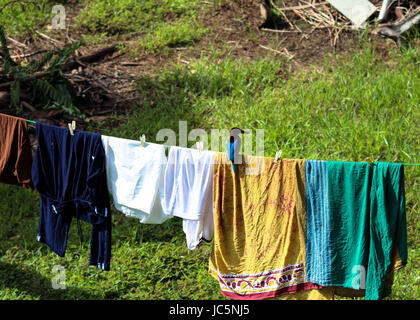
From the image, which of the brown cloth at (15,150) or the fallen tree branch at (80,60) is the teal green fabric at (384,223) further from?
the fallen tree branch at (80,60)

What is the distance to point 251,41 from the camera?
7.30 meters

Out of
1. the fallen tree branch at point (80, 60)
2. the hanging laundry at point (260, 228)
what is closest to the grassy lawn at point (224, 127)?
the fallen tree branch at point (80, 60)

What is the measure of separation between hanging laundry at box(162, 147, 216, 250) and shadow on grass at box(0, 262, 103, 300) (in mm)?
1662

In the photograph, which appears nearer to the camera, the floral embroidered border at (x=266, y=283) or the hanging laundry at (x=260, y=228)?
the hanging laundry at (x=260, y=228)

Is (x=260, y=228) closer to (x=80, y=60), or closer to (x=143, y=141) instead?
(x=143, y=141)

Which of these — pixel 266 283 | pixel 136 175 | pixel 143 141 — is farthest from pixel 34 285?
pixel 266 283

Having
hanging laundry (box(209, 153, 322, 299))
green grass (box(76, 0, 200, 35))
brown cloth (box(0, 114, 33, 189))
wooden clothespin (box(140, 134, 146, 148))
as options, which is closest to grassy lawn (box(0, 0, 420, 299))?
green grass (box(76, 0, 200, 35))

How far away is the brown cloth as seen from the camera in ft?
13.1

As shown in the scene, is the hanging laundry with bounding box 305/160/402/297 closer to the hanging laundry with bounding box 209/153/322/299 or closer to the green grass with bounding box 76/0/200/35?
the hanging laundry with bounding box 209/153/322/299

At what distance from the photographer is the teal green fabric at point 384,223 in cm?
301

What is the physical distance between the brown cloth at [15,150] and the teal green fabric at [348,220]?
2.35 metres

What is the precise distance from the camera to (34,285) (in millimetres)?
4859

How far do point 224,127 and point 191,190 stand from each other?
2552 millimetres

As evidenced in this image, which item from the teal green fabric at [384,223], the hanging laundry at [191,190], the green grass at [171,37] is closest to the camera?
the teal green fabric at [384,223]
